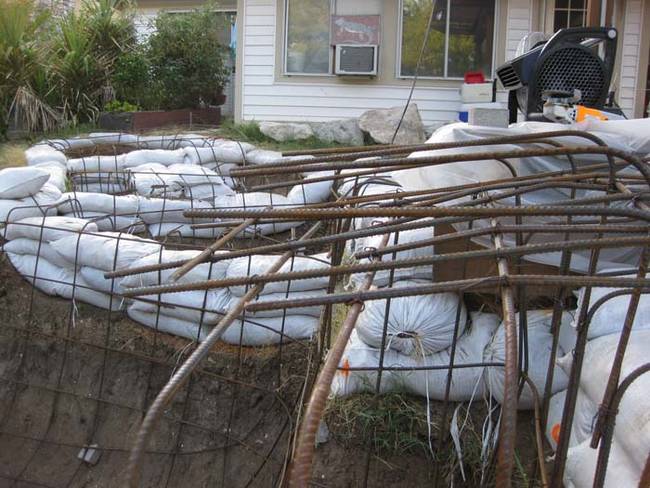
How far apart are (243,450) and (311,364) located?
1.85ft

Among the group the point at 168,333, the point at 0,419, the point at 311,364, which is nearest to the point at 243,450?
the point at 311,364

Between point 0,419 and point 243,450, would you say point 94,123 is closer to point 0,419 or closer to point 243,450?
point 0,419

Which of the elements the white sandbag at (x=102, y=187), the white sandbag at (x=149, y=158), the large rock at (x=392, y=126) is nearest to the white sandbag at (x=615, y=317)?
the white sandbag at (x=102, y=187)

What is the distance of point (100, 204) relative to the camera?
15.6 ft

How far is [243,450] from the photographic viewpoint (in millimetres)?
3021

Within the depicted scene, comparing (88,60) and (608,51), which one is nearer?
(608,51)

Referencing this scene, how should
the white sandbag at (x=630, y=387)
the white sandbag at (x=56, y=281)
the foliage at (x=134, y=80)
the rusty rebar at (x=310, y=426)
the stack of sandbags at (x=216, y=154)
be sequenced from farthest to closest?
the foliage at (x=134, y=80) → the stack of sandbags at (x=216, y=154) → the white sandbag at (x=56, y=281) → the white sandbag at (x=630, y=387) → the rusty rebar at (x=310, y=426)

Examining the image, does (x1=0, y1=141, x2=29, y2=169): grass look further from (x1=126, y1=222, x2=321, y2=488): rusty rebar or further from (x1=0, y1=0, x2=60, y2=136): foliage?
(x1=126, y1=222, x2=321, y2=488): rusty rebar

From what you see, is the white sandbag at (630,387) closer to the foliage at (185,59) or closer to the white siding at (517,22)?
the white siding at (517,22)

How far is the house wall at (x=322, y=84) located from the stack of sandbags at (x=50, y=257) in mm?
4987

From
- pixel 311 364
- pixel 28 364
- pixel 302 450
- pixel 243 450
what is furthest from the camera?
pixel 28 364

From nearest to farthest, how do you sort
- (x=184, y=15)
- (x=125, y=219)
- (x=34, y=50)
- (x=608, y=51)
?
(x=608, y=51)
(x=125, y=219)
(x=34, y=50)
(x=184, y=15)

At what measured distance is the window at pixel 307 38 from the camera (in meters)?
8.50

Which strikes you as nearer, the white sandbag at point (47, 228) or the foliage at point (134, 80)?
the white sandbag at point (47, 228)
